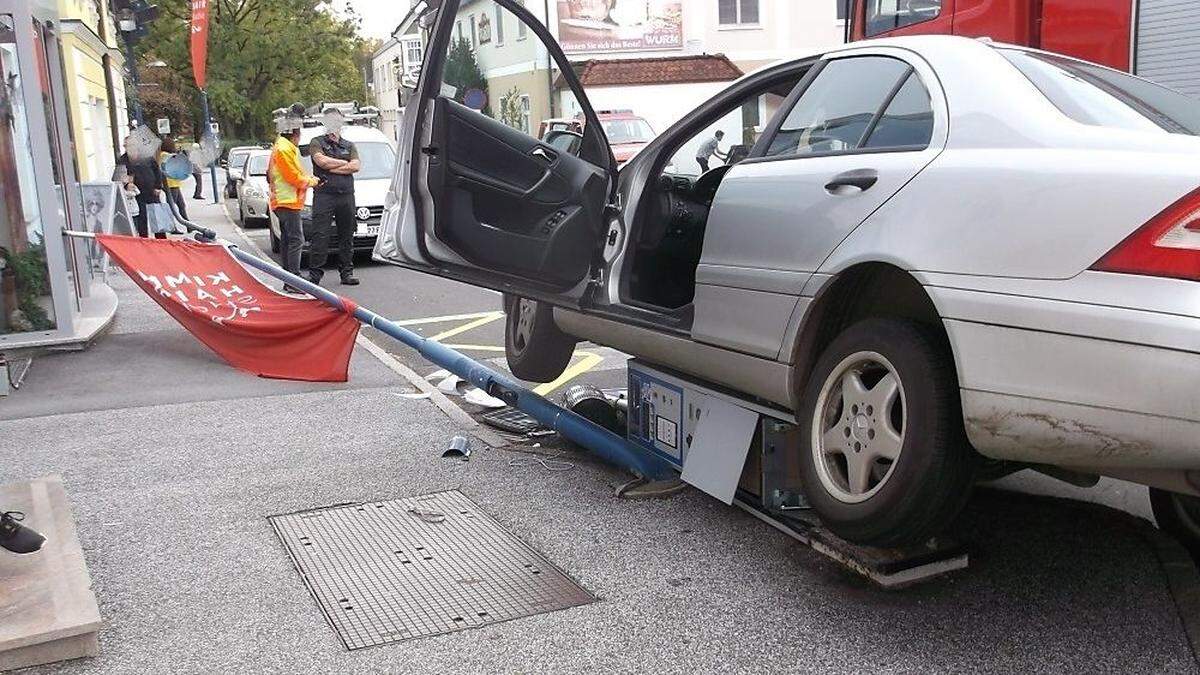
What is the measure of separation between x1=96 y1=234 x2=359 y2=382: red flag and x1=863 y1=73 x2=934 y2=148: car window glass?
14.5ft

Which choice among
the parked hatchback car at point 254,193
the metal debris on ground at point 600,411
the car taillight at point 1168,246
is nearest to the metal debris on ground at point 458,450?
the metal debris on ground at point 600,411

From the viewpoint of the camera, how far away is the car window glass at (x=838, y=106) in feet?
12.6

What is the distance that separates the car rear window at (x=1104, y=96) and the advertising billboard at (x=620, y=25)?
3384 centimetres

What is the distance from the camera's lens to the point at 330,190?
1225cm

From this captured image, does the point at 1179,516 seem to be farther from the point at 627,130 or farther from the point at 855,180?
the point at 627,130

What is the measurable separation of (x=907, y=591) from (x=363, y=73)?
81875 millimetres

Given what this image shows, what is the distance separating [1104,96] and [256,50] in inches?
2251

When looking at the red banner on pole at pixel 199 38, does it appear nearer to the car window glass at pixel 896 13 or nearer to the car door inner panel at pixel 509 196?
the car window glass at pixel 896 13

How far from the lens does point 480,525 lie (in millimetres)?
4559

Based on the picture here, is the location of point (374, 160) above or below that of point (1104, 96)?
below

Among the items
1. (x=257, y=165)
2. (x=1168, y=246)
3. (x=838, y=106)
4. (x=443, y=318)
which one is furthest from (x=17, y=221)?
(x=257, y=165)

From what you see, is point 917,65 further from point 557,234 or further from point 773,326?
point 557,234

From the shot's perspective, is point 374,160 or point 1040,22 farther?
point 374,160

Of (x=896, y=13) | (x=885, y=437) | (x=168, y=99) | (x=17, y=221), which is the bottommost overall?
(x=885, y=437)
